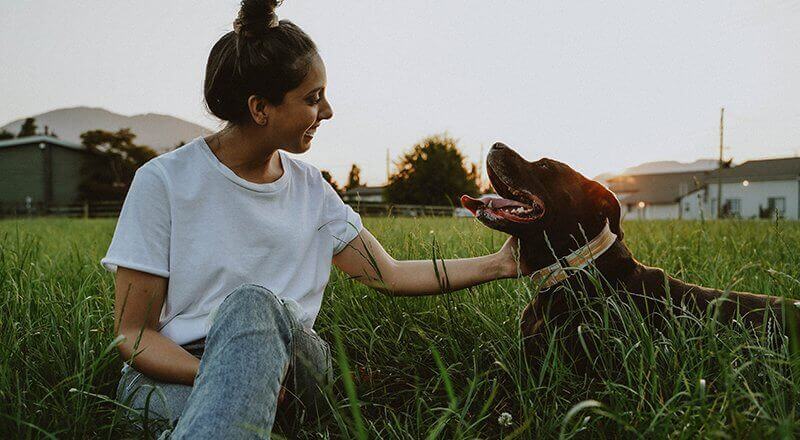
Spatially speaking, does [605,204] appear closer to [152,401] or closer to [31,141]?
[152,401]

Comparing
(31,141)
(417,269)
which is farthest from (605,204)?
(31,141)

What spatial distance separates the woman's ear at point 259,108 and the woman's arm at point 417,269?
0.72 m

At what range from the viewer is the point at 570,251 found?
8.07 ft

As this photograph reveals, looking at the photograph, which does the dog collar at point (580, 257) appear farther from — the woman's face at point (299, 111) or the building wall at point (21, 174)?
the building wall at point (21, 174)

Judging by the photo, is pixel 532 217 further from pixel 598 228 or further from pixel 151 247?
pixel 151 247

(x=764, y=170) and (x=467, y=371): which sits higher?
(x=764, y=170)

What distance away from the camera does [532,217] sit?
2494 mm

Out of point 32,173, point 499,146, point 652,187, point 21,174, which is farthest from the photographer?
point 652,187

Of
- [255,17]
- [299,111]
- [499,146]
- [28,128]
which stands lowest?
[499,146]

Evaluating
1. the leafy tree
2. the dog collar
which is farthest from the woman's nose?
the leafy tree

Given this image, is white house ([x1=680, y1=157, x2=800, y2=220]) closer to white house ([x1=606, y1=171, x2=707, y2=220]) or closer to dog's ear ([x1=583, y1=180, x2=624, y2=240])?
white house ([x1=606, y1=171, x2=707, y2=220])

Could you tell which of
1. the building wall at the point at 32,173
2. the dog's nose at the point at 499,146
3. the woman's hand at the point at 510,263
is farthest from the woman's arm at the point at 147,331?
the building wall at the point at 32,173

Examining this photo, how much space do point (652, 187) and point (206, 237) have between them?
71.2 m

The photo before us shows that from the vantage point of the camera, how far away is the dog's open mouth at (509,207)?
2389 mm
